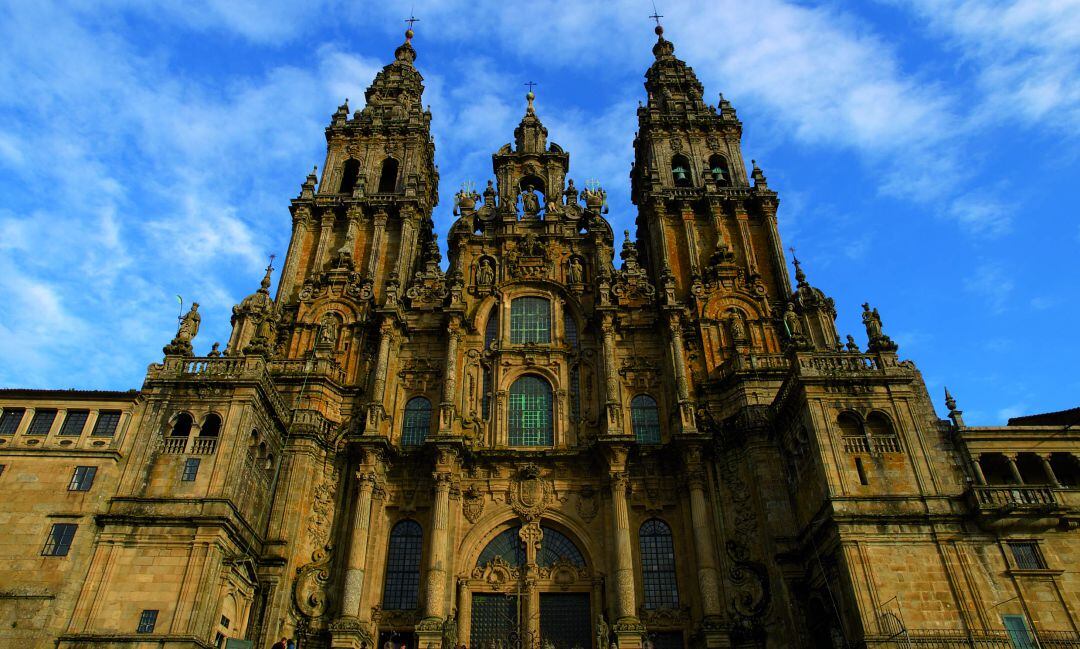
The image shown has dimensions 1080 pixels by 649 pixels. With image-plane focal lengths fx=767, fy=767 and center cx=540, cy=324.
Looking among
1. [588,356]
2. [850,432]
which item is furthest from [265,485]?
[850,432]

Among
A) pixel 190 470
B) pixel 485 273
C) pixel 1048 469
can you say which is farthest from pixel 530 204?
pixel 1048 469

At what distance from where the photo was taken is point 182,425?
86.7 ft

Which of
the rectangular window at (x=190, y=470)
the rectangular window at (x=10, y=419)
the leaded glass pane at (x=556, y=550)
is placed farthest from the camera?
the leaded glass pane at (x=556, y=550)

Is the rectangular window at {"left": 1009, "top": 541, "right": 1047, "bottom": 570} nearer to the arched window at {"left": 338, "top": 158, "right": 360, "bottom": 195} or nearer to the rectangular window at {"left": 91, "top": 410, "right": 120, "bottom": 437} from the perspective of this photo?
the rectangular window at {"left": 91, "top": 410, "right": 120, "bottom": 437}

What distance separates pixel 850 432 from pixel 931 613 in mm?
6274

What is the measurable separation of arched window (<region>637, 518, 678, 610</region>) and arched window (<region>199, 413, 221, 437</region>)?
1605 cm

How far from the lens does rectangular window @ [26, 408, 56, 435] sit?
1011 inches

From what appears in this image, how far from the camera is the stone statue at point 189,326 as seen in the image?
28688 millimetres

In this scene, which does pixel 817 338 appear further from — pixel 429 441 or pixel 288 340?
pixel 288 340

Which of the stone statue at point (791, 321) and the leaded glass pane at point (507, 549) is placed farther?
the stone statue at point (791, 321)

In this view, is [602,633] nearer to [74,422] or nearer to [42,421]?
[74,422]

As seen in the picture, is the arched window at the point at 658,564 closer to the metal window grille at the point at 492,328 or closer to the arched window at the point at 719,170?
the metal window grille at the point at 492,328

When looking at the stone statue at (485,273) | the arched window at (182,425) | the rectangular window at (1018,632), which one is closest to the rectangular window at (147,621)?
the arched window at (182,425)

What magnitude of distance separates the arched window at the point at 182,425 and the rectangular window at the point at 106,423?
1834 mm
